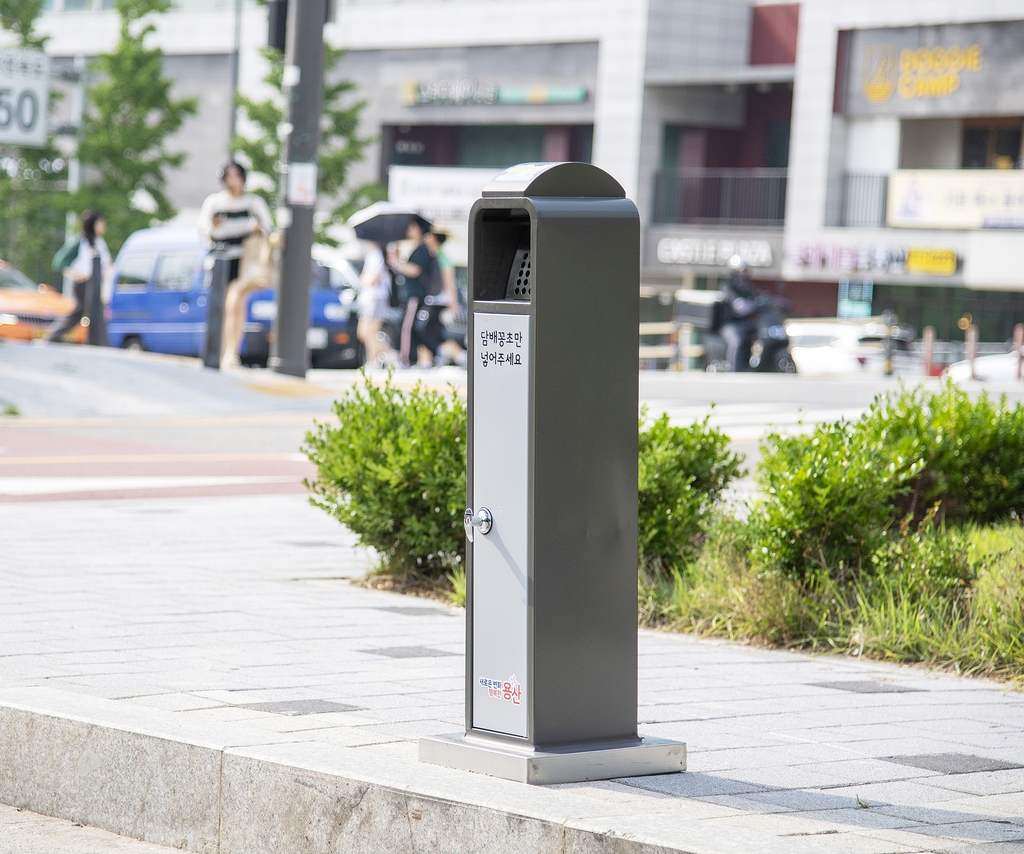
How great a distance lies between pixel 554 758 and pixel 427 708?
3.57ft

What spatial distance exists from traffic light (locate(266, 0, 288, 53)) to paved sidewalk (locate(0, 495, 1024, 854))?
11.0 meters

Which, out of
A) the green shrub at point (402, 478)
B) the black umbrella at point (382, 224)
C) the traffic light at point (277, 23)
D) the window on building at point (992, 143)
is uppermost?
the window on building at point (992, 143)

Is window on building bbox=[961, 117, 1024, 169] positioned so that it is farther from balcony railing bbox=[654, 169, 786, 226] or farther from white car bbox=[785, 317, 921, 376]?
white car bbox=[785, 317, 921, 376]

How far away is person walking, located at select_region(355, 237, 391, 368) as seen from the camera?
22.7 metres

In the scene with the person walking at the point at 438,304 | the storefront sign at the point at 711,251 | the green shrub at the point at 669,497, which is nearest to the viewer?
the green shrub at the point at 669,497

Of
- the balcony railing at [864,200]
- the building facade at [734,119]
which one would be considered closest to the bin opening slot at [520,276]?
the building facade at [734,119]

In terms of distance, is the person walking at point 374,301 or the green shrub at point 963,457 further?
the person walking at point 374,301

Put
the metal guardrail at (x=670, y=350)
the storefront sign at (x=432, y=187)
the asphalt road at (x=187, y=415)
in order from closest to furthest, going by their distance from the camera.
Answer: the asphalt road at (x=187, y=415) < the metal guardrail at (x=670, y=350) < the storefront sign at (x=432, y=187)

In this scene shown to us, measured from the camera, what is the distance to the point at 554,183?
407cm

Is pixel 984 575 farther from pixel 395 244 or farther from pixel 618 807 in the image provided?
pixel 395 244

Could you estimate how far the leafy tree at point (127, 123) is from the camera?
1565 inches

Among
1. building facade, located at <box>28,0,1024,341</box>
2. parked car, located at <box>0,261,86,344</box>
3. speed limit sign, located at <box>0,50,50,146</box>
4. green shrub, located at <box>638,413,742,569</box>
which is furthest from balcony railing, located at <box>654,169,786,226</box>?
green shrub, located at <box>638,413,742,569</box>

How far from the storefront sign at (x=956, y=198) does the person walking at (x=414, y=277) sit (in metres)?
18.4

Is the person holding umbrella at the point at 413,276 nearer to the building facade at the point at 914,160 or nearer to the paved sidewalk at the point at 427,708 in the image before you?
the paved sidewalk at the point at 427,708
